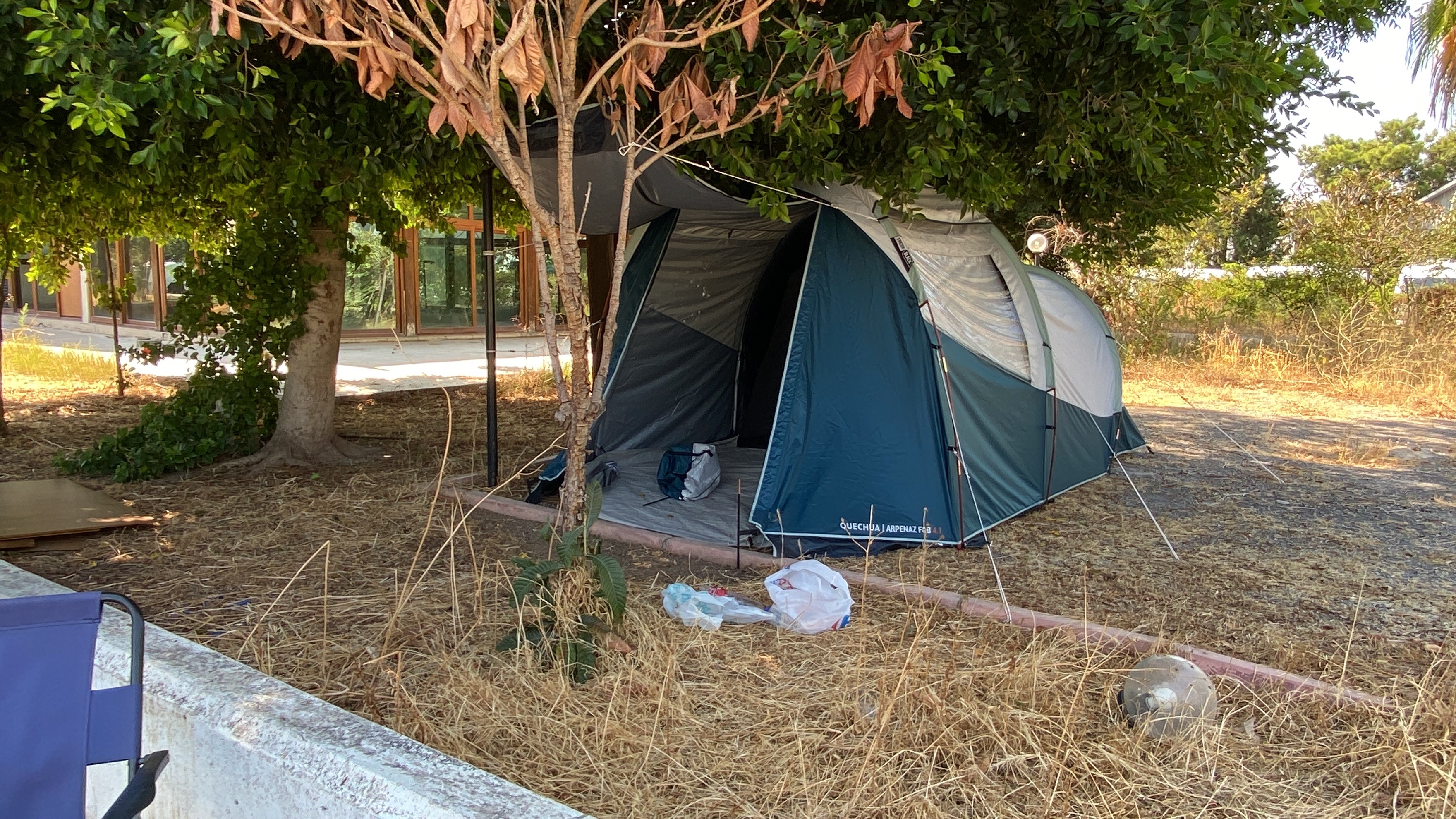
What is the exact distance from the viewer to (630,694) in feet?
10.6

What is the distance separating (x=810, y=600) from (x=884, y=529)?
4.04 feet

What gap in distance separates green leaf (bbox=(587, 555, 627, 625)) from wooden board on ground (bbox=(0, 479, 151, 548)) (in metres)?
3.11

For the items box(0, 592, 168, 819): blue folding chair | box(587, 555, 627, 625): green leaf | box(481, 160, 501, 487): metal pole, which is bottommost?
box(587, 555, 627, 625): green leaf

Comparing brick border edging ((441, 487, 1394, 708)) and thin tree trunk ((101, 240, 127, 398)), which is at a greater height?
thin tree trunk ((101, 240, 127, 398))

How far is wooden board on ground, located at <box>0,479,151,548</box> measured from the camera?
481 cm

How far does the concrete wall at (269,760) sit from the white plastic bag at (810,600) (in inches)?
73.8

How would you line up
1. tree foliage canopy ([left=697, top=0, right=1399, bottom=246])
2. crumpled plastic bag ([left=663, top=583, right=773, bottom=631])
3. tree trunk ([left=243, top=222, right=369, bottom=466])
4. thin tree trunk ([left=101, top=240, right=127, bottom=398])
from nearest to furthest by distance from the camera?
1. crumpled plastic bag ([left=663, top=583, right=773, bottom=631])
2. tree foliage canopy ([left=697, top=0, right=1399, bottom=246])
3. tree trunk ([left=243, top=222, right=369, bottom=466])
4. thin tree trunk ([left=101, top=240, right=127, bottom=398])

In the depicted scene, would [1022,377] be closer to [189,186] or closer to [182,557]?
[182,557]

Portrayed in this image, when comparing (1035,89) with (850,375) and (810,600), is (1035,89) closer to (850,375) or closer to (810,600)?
(850,375)

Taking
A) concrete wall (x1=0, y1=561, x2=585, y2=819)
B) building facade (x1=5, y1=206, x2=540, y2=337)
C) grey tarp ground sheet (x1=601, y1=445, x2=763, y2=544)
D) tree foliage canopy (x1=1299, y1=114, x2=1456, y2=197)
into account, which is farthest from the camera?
tree foliage canopy (x1=1299, y1=114, x2=1456, y2=197)

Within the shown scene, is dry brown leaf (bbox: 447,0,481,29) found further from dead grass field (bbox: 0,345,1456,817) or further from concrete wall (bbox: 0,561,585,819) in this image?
concrete wall (bbox: 0,561,585,819)

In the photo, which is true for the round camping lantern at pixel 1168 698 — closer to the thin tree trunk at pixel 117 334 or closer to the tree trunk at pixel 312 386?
the tree trunk at pixel 312 386

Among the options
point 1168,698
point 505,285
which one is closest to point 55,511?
point 1168,698

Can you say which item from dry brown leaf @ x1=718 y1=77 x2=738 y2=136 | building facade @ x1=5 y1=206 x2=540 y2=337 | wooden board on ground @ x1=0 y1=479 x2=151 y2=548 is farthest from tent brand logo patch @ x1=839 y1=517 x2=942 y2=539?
building facade @ x1=5 y1=206 x2=540 y2=337
